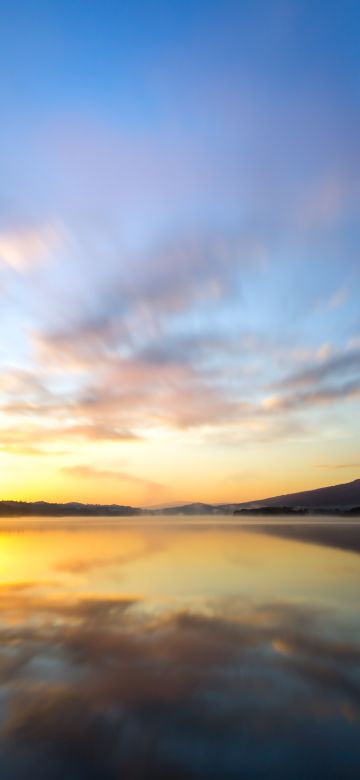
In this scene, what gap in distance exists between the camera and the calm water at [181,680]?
6547 millimetres

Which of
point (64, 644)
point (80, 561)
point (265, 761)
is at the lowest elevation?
point (265, 761)

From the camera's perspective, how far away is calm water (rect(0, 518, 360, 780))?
21.5 ft

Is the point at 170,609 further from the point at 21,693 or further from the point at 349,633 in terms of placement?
the point at 21,693

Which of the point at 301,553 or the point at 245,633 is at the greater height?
the point at 301,553

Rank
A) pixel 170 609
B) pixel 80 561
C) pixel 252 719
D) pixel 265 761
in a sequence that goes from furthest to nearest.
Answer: pixel 80 561, pixel 170 609, pixel 252 719, pixel 265 761

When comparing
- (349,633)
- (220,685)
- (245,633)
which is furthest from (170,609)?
(220,685)

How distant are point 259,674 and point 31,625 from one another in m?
7.01

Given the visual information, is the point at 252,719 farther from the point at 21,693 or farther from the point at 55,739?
the point at 21,693

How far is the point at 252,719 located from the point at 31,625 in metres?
8.07

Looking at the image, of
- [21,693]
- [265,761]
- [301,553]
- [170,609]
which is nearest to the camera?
[265,761]

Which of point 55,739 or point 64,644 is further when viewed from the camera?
point 64,644

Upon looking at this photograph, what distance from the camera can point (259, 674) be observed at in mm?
9680

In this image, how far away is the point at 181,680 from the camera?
951 centimetres

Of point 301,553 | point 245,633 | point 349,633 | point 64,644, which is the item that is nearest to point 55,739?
point 64,644
